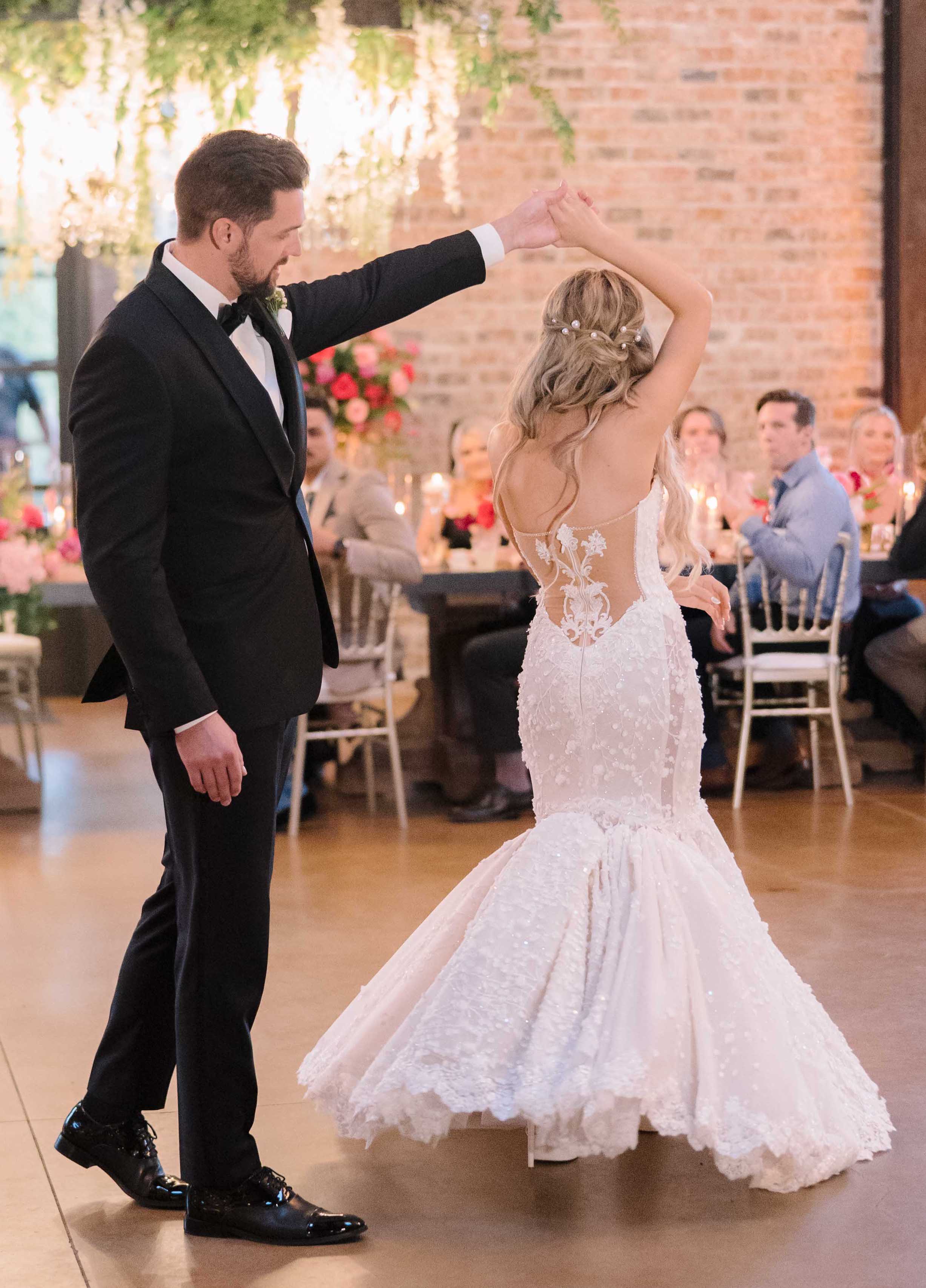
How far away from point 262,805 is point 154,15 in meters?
4.23

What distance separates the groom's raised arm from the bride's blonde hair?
154 mm

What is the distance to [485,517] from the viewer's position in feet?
20.3

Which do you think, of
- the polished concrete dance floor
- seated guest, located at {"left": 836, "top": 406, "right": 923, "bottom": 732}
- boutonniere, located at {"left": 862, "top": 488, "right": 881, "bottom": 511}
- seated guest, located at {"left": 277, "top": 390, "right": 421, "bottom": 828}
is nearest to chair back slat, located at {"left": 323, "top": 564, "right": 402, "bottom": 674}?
seated guest, located at {"left": 277, "top": 390, "right": 421, "bottom": 828}

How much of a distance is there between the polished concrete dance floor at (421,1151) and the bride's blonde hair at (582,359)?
3.58ft

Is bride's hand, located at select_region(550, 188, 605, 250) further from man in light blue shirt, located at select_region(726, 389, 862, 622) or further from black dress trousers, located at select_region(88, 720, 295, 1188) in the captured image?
man in light blue shirt, located at select_region(726, 389, 862, 622)

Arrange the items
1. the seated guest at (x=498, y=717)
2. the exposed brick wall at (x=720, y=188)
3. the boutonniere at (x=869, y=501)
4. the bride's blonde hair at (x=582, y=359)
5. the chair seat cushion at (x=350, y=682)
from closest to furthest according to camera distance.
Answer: the bride's blonde hair at (x=582, y=359) → the chair seat cushion at (x=350, y=682) → the seated guest at (x=498, y=717) → the boutonniere at (x=869, y=501) → the exposed brick wall at (x=720, y=188)

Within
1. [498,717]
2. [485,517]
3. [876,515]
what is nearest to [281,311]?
[498,717]

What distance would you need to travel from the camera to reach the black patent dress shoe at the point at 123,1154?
245cm

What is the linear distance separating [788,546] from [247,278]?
3.68m

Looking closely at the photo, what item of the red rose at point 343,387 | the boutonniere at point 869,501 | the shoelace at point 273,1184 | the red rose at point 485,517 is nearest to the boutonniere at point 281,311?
the shoelace at point 273,1184

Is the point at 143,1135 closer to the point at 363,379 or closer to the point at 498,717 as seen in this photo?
the point at 498,717

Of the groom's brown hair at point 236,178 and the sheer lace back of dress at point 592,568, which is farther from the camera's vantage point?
the sheer lace back of dress at point 592,568

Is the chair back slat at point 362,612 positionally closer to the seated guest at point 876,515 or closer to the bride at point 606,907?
the seated guest at point 876,515

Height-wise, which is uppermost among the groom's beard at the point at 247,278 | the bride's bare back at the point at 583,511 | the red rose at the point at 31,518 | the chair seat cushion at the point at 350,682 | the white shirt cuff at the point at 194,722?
the groom's beard at the point at 247,278
